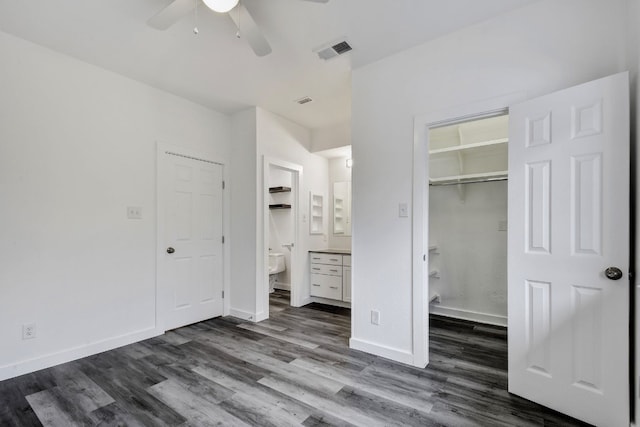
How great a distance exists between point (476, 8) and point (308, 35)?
123 centimetres

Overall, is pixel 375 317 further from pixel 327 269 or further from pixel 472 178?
pixel 472 178

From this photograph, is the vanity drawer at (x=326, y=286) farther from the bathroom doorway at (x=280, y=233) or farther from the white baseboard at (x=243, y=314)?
the white baseboard at (x=243, y=314)

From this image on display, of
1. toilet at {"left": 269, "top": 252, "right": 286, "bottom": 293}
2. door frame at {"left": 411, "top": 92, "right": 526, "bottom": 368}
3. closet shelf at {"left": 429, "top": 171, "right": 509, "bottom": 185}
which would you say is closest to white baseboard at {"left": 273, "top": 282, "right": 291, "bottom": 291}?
toilet at {"left": 269, "top": 252, "right": 286, "bottom": 293}

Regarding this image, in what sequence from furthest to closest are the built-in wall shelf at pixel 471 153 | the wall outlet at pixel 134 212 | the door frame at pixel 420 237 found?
1. the built-in wall shelf at pixel 471 153
2. the wall outlet at pixel 134 212
3. the door frame at pixel 420 237

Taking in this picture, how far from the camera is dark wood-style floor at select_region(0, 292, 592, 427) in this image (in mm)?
1836

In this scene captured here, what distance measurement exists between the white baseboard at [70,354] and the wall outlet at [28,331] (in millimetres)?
182

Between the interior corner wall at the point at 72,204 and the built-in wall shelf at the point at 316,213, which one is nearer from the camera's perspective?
the interior corner wall at the point at 72,204

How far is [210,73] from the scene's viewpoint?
9.80 feet

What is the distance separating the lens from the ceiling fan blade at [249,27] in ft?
6.03

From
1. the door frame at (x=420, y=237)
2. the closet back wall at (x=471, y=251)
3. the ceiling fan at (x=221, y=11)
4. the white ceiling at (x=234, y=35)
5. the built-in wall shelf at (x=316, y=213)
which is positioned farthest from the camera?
the built-in wall shelf at (x=316, y=213)

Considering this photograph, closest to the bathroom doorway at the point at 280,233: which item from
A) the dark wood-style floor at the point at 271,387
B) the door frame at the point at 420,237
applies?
the dark wood-style floor at the point at 271,387

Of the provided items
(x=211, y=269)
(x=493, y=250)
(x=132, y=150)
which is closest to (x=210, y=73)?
(x=132, y=150)

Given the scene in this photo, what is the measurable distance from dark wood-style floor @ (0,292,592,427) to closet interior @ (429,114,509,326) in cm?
63

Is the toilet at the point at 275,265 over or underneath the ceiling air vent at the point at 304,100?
underneath
